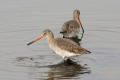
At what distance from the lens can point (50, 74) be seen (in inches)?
437

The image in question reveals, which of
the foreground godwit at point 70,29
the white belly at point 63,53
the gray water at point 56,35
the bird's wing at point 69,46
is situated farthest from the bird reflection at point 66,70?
the foreground godwit at point 70,29

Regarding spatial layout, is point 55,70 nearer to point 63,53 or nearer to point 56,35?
point 63,53

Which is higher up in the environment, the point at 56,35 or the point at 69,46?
the point at 56,35

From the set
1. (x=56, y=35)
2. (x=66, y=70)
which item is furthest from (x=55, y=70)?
(x=56, y=35)

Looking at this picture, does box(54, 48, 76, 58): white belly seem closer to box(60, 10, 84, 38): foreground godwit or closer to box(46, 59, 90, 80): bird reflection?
box(46, 59, 90, 80): bird reflection

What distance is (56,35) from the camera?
50.1 ft

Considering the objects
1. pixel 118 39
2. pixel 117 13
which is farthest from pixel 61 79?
pixel 117 13

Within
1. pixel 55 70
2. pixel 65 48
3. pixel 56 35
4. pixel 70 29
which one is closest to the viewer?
pixel 55 70

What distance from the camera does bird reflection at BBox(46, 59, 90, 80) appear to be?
10945 mm

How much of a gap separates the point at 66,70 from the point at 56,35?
3802mm

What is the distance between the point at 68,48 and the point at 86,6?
5.82m

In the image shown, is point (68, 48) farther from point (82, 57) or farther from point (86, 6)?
point (86, 6)

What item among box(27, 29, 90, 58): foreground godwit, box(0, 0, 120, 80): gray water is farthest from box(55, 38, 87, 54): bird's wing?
box(0, 0, 120, 80): gray water

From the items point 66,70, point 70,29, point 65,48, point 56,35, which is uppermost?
point 70,29
